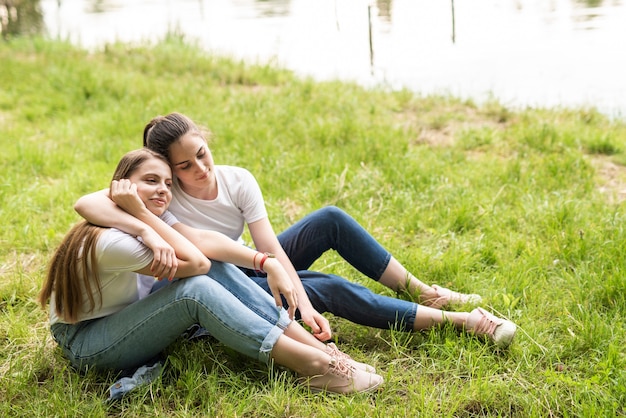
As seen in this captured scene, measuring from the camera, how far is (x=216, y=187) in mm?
2779

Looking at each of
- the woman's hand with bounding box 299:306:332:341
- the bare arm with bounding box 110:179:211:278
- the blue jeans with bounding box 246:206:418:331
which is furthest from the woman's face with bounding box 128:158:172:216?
the woman's hand with bounding box 299:306:332:341

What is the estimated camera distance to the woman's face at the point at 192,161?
2.59 meters

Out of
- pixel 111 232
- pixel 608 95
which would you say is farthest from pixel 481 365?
pixel 608 95

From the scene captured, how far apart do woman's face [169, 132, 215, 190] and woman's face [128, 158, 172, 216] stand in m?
0.08

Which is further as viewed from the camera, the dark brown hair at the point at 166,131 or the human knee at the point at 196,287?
the dark brown hair at the point at 166,131

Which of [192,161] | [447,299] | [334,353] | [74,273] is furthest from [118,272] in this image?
[447,299]

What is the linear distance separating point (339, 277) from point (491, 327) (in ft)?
2.13

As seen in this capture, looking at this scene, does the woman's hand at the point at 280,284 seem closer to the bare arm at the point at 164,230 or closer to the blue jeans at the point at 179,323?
the blue jeans at the point at 179,323

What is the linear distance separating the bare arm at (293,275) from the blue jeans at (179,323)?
0.11 metres

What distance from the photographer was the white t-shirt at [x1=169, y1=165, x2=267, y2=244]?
2748 millimetres

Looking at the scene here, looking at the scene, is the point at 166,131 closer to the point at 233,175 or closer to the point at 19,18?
the point at 233,175

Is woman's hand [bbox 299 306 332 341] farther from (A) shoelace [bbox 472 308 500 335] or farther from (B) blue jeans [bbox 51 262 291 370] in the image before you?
(A) shoelace [bbox 472 308 500 335]

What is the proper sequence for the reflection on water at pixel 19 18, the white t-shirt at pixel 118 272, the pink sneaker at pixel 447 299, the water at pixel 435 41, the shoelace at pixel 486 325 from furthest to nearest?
the reflection on water at pixel 19 18
the water at pixel 435 41
the pink sneaker at pixel 447 299
the shoelace at pixel 486 325
the white t-shirt at pixel 118 272

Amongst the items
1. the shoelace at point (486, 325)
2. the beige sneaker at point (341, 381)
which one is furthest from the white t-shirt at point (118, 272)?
the shoelace at point (486, 325)
